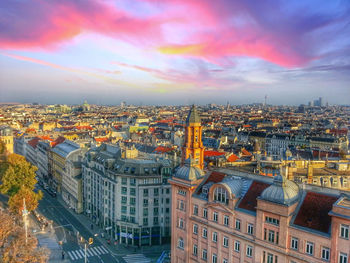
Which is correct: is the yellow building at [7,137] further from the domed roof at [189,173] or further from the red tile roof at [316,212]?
the red tile roof at [316,212]

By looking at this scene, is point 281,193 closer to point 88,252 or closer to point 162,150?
point 88,252

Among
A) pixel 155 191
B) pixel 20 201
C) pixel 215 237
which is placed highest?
pixel 155 191

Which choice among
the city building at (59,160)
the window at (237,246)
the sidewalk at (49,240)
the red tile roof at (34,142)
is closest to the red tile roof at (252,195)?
the window at (237,246)

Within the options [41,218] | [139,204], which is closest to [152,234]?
→ [139,204]

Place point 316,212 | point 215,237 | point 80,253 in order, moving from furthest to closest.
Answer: point 80,253
point 215,237
point 316,212

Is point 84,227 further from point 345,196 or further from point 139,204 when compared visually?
point 345,196

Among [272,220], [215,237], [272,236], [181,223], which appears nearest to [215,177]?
[215,237]
